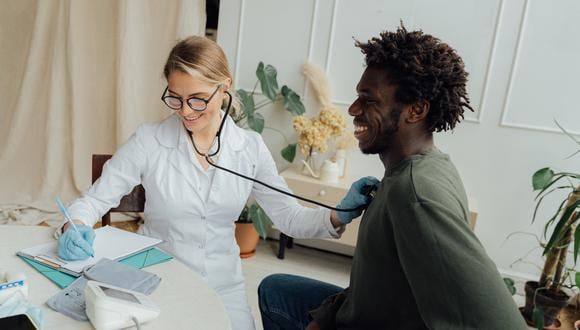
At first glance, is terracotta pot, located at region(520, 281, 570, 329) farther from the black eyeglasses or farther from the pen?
the pen

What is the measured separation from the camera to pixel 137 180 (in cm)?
139

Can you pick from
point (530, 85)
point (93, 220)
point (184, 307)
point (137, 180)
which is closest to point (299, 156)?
point (530, 85)

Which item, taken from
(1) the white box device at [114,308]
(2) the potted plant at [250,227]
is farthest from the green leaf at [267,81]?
(1) the white box device at [114,308]

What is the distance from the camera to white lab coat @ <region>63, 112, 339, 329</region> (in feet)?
4.45

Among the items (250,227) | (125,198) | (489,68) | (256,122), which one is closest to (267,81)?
(256,122)

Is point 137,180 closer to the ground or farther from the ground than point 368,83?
closer to the ground

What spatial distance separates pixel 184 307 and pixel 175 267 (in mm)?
177

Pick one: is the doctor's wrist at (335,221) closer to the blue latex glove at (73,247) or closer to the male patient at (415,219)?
the male patient at (415,219)

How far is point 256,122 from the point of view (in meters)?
2.63

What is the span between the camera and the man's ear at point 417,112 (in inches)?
36.3

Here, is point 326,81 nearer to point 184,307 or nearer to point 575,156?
point 575,156

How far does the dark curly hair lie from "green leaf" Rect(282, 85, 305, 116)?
66.4 inches

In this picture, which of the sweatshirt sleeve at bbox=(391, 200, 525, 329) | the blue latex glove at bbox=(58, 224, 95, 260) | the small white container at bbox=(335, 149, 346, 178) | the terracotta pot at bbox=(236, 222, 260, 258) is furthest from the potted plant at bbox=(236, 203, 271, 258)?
the sweatshirt sleeve at bbox=(391, 200, 525, 329)

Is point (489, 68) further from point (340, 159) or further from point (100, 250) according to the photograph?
point (100, 250)
